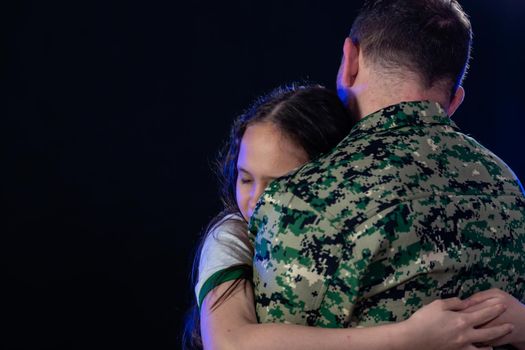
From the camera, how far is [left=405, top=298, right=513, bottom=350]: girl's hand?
101 cm

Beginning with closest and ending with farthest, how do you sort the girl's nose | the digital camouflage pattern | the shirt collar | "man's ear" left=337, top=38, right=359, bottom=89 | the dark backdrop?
the digital camouflage pattern
the shirt collar
"man's ear" left=337, top=38, right=359, bottom=89
the girl's nose
the dark backdrop

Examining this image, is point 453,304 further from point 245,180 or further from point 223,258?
point 245,180

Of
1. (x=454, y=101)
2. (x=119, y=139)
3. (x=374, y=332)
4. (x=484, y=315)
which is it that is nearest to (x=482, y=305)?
(x=484, y=315)

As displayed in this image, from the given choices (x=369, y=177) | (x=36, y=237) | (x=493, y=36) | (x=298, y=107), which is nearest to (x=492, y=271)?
(x=369, y=177)

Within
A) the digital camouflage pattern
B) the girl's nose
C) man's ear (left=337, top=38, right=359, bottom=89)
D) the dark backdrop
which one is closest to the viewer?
the digital camouflage pattern

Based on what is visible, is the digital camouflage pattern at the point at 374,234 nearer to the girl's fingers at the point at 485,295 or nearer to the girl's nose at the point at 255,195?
the girl's fingers at the point at 485,295

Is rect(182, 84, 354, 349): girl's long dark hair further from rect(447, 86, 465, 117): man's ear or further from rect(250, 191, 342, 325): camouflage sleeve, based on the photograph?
rect(250, 191, 342, 325): camouflage sleeve

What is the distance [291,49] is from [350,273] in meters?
2.31

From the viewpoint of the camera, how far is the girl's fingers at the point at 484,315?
106cm

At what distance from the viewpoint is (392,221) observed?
1.00m

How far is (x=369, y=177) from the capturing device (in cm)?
103

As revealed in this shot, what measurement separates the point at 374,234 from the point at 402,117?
0.81 ft

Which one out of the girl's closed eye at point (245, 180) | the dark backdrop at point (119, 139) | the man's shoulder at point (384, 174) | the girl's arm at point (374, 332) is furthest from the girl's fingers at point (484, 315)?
the dark backdrop at point (119, 139)

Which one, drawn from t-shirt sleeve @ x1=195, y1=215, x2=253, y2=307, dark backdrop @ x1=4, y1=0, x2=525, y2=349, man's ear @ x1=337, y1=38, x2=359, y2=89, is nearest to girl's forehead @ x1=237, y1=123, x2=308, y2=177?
t-shirt sleeve @ x1=195, y1=215, x2=253, y2=307
